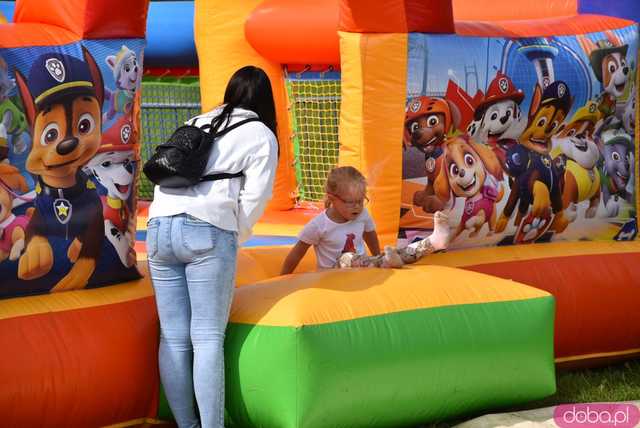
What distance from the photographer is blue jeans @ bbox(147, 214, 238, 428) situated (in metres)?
3.77

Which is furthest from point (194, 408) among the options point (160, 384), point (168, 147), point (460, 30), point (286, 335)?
point (460, 30)

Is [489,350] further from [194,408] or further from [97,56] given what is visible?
[97,56]

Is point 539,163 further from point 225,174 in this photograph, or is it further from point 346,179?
point 225,174

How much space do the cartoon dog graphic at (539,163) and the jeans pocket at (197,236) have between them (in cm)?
186

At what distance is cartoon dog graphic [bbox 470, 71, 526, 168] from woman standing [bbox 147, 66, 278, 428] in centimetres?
149

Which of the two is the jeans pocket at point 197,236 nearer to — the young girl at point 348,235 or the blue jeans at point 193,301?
the blue jeans at point 193,301

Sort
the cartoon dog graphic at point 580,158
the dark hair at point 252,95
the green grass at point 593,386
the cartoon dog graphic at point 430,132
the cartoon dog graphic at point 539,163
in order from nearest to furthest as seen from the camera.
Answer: the dark hair at point 252,95, the green grass at point 593,386, the cartoon dog graphic at point 430,132, the cartoon dog graphic at point 539,163, the cartoon dog graphic at point 580,158

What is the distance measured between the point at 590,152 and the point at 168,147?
7.94 feet

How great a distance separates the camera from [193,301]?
383 cm

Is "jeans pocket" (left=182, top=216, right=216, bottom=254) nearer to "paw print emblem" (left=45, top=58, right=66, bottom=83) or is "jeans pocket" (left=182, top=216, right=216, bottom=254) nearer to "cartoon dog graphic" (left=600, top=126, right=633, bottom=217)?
"paw print emblem" (left=45, top=58, right=66, bottom=83)

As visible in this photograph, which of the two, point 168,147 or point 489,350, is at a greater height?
point 168,147

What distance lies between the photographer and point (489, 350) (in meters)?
4.28

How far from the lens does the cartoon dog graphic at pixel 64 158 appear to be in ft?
13.3

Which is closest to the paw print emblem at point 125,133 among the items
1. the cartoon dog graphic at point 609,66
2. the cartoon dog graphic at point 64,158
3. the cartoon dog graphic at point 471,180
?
the cartoon dog graphic at point 64,158
